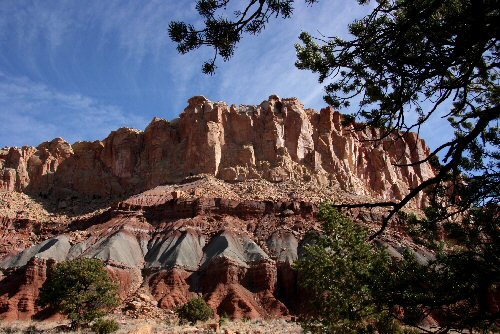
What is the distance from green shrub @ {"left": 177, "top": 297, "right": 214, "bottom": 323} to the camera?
129ft

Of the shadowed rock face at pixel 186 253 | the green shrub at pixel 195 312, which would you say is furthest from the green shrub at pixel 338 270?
the shadowed rock face at pixel 186 253

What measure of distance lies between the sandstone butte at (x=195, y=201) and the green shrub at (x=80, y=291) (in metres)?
7.59

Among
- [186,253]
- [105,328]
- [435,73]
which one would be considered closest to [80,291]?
[105,328]

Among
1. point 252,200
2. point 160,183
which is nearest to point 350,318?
point 252,200

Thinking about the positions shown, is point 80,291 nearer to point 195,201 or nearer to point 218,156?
point 195,201

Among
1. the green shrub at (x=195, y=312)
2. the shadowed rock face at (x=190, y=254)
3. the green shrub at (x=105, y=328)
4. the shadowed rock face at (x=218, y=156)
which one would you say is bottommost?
the green shrub at (x=105, y=328)

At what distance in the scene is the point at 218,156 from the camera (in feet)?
258

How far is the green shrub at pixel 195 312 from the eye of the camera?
39469 millimetres

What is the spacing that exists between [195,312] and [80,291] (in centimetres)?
891

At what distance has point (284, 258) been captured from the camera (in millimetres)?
51625

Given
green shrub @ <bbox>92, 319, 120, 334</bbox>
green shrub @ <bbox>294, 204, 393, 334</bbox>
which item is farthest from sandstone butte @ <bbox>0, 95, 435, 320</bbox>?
green shrub @ <bbox>294, 204, 393, 334</bbox>

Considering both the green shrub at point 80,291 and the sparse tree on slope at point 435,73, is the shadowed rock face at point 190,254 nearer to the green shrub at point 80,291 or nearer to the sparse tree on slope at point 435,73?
the green shrub at point 80,291

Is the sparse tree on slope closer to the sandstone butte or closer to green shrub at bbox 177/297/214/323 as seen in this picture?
the sandstone butte

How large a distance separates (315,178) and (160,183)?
24311 millimetres
